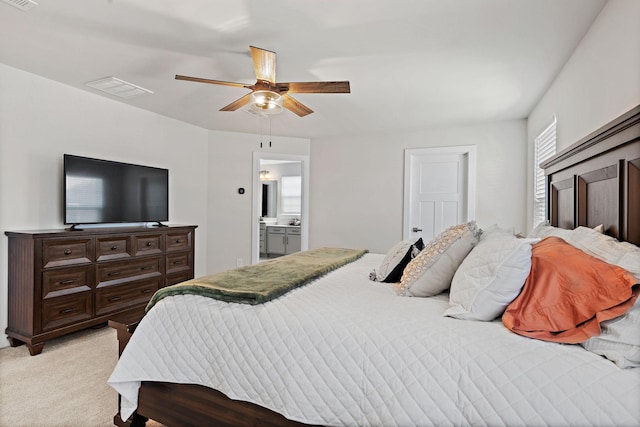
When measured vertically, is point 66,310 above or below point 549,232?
below

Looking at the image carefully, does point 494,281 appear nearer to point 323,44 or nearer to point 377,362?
point 377,362

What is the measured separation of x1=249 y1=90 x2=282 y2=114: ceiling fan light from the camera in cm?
249

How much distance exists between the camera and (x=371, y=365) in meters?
1.23

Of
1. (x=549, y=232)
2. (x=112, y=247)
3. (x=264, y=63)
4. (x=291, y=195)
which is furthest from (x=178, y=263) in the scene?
(x=291, y=195)

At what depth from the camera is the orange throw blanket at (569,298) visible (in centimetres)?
109

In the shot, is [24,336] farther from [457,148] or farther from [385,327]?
[457,148]

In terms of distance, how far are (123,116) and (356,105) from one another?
269cm

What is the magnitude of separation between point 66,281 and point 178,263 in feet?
4.02

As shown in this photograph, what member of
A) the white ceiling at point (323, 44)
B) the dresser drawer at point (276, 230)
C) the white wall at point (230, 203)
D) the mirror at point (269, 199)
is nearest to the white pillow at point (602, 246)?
the white ceiling at point (323, 44)

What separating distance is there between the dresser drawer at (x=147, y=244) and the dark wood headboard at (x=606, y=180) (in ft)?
12.5

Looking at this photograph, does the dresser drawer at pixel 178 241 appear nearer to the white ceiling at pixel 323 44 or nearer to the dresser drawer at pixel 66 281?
the dresser drawer at pixel 66 281

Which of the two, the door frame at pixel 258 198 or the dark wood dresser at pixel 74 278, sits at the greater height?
the door frame at pixel 258 198

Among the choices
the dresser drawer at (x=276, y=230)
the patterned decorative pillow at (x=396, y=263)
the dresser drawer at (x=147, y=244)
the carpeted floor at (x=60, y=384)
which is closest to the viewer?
the carpeted floor at (x=60, y=384)

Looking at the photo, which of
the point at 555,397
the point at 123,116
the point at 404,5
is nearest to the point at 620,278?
the point at 555,397
